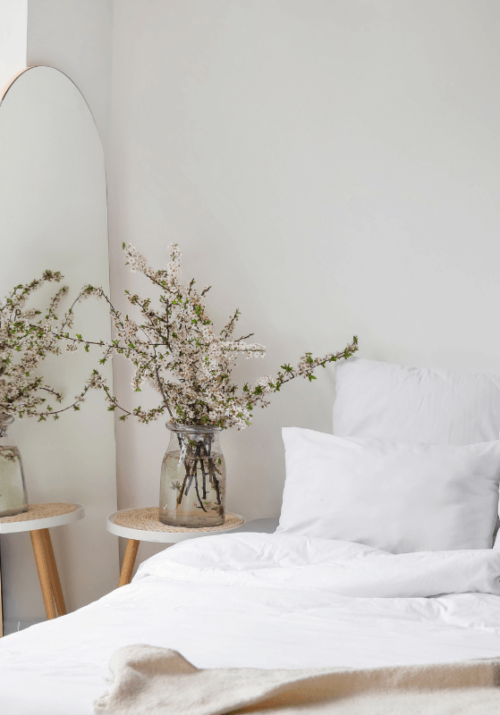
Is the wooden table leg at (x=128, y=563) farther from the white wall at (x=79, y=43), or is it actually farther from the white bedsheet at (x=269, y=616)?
the white wall at (x=79, y=43)

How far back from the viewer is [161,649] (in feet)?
3.03

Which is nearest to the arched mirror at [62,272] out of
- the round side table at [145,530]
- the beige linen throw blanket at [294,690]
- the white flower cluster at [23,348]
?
the white flower cluster at [23,348]

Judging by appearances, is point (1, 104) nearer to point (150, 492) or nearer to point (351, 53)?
point (351, 53)

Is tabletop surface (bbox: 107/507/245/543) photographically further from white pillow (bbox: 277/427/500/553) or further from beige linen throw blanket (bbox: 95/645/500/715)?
beige linen throw blanket (bbox: 95/645/500/715)

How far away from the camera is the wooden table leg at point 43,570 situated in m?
2.07

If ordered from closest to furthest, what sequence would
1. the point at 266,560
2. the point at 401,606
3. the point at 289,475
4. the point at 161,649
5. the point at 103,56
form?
the point at 161,649 < the point at 401,606 < the point at 266,560 < the point at 289,475 < the point at 103,56

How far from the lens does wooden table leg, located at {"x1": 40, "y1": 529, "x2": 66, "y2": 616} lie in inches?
82.9

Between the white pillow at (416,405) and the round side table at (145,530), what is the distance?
1.54 feet

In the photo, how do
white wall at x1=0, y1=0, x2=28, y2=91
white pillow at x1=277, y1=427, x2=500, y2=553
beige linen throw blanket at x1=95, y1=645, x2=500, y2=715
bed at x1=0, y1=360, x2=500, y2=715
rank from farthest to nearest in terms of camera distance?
white wall at x1=0, y1=0, x2=28, y2=91 < white pillow at x1=277, y1=427, x2=500, y2=553 < bed at x1=0, y1=360, x2=500, y2=715 < beige linen throw blanket at x1=95, y1=645, x2=500, y2=715

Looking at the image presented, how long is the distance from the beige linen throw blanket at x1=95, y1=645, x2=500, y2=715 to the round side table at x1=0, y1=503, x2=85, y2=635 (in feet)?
3.69

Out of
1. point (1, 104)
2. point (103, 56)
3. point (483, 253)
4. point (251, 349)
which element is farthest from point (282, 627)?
point (103, 56)

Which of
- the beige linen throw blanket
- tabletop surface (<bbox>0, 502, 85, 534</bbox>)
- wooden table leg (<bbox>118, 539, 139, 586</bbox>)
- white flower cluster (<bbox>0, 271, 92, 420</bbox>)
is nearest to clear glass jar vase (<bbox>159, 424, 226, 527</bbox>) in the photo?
wooden table leg (<bbox>118, 539, 139, 586</bbox>)

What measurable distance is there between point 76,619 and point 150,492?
50.0 inches

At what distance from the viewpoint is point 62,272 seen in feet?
7.39
